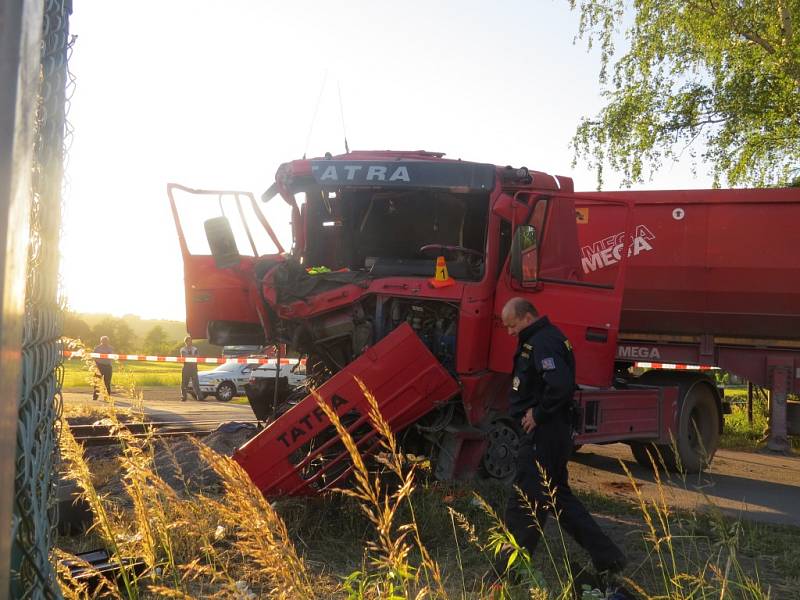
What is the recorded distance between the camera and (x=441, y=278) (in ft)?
23.3

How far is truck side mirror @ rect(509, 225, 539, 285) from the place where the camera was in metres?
7.05

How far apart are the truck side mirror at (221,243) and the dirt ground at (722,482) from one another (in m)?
1.84

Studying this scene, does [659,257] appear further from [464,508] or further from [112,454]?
[112,454]

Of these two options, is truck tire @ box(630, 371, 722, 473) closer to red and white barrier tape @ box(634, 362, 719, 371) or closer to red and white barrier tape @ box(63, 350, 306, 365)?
red and white barrier tape @ box(634, 362, 719, 371)

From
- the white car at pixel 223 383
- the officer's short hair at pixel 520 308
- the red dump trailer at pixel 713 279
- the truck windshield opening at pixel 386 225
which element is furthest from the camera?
the white car at pixel 223 383

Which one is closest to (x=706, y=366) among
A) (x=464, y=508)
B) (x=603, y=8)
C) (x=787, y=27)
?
(x=464, y=508)

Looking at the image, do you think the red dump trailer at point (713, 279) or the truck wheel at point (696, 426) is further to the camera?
the red dump trailer at point (713, 279)

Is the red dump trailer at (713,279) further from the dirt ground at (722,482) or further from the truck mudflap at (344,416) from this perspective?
the truck mudflap at (344,416)

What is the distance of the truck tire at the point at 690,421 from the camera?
33.7 feet

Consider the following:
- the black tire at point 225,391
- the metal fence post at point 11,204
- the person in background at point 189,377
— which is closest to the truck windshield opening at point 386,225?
the metal fence post at point 11,204

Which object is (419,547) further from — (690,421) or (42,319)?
(690,421)

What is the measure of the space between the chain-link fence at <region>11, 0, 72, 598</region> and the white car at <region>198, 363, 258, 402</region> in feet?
67.4

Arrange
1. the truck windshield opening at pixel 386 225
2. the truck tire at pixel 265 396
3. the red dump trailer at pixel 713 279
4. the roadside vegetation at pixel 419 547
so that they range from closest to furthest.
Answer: the roadside vegetation at pixel 419 547 < the truck windshield opening at pixel 386 225 < the truck tire at pixel 265 396 < the red dump trailer at pixel 713 279

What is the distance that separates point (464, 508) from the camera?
6.24m
